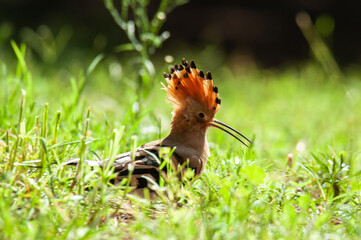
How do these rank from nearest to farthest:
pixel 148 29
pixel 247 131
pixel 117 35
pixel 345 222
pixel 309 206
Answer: pixel 345 222 < pixel 309 206 < pixel 148 29 < pixel 247 131 < pixel 117 35

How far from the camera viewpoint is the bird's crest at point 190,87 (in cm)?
268

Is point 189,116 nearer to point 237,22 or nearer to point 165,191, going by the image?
point 165,191

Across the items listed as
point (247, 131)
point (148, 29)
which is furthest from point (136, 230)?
point (247, 131)

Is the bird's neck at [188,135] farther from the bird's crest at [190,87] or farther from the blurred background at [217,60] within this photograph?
the blurred background at [217,60]

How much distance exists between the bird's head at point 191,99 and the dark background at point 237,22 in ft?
17.0

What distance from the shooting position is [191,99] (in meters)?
2.79

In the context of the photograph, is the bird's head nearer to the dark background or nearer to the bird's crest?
the bird's crest

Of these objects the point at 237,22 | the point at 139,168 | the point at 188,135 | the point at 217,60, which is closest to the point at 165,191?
the point at 139,168

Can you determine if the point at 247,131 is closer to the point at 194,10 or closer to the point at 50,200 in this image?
the point at 50,200

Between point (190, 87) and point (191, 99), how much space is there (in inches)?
2.8

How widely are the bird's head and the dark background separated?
5.19m

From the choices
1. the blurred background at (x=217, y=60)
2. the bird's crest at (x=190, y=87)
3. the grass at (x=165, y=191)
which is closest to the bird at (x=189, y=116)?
the bird's crest at (x=190, y=87)

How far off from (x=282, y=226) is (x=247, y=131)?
218 cm

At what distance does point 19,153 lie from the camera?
246cm
